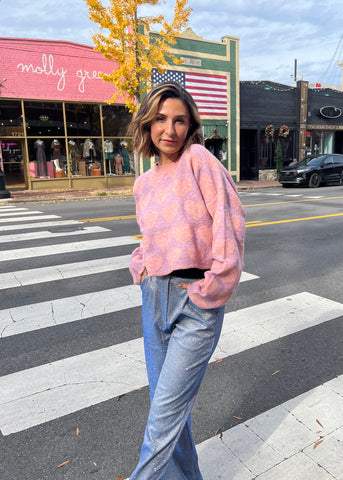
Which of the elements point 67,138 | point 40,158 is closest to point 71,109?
point 67,138

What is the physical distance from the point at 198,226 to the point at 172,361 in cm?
56

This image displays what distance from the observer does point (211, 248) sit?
1672 mm

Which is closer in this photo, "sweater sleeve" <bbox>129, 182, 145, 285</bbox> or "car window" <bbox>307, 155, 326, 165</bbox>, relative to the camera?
"sweater sleeve" <bbox>129, 182, 145, 285</bbox>

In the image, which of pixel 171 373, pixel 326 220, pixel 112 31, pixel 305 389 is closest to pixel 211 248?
pixel 171 373

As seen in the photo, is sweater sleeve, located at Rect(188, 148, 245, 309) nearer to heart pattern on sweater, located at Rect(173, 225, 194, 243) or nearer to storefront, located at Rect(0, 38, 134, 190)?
heart pattern on sweater, located at Rect(173, 225, 194, 243)

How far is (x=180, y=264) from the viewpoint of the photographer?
5.42ft

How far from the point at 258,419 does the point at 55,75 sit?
1877 cm

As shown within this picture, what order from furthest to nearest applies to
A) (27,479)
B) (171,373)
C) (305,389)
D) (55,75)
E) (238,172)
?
(238,172)
(55,75)
(305,389)
(27,479)
(171,373)

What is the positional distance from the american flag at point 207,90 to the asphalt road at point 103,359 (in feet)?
54.3

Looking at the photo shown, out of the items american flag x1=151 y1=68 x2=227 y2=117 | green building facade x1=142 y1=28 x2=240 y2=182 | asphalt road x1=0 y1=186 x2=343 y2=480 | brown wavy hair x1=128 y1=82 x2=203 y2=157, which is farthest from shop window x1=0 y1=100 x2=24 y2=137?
brown wavy hair x1=128 y1=82 x2=203 y2=157

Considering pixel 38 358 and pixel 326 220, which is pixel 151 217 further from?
pixel 326 220

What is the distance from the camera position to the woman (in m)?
1.59

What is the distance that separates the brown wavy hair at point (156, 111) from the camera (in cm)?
176

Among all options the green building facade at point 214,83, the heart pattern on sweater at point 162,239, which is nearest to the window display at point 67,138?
the green building facade at point 214,83
